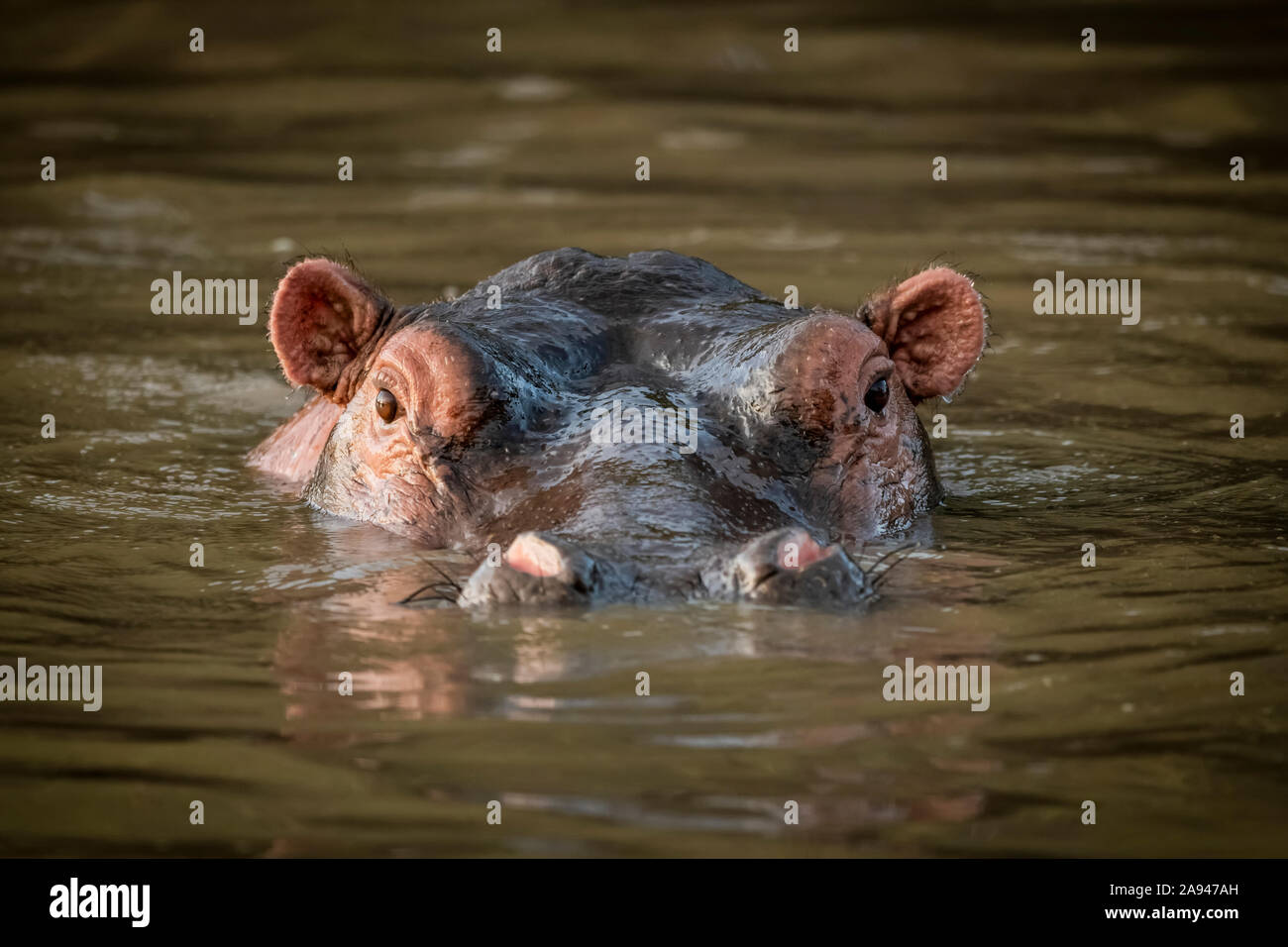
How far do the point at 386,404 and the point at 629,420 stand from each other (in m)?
0.99

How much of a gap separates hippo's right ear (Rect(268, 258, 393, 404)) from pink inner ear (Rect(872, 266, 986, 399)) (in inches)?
83.6

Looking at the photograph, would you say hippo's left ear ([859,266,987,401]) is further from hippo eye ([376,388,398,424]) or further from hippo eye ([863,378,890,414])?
hippo eye ([376,388,398,424])

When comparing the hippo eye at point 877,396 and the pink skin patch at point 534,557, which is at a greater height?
the hippo eye at point 877,396

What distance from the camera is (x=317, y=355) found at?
805 centimetres

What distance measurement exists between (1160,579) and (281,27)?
15.6 metres

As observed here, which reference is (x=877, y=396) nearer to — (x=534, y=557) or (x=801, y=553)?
(x=801, y=553)

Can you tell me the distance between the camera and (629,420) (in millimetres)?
6852

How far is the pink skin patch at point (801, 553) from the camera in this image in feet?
18.8

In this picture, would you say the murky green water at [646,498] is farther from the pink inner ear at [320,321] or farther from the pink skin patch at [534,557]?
the pink inner ear at [320,321]

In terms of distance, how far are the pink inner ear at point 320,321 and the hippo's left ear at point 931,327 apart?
209cm

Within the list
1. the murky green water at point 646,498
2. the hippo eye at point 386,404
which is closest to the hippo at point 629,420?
the hippo eye at point 386,404

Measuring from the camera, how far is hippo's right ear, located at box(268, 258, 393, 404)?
25.6 ft

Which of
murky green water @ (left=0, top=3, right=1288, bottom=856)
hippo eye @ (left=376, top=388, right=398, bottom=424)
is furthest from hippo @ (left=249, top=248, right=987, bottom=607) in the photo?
murky green water @ (left=0, top=3, right=1288, bottom=856)

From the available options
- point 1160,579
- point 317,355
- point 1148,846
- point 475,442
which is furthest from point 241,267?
point 1148,846
